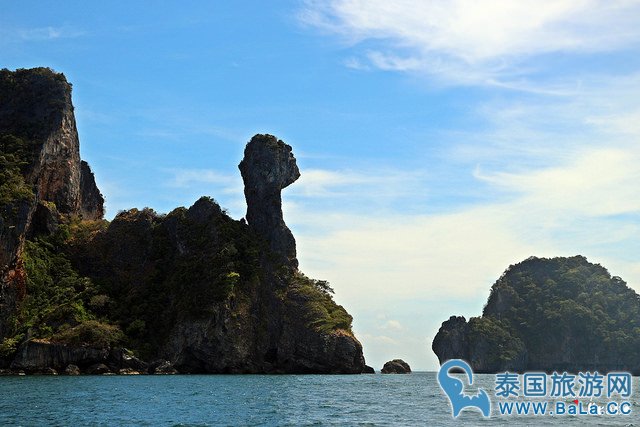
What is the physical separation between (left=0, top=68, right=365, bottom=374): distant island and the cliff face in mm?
256

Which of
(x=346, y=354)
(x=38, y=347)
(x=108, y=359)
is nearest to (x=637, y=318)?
(x=346, y=354)

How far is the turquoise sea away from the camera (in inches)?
1660

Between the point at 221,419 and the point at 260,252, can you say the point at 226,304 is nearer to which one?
the point at 260,252

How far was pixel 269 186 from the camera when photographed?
443ft

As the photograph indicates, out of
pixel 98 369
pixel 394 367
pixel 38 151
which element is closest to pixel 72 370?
pixel 98 369

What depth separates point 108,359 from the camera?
100562 millimetres

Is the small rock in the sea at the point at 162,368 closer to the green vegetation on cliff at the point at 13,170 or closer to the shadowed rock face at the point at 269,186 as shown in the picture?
the green vegetation on cliff at the point at 13,170

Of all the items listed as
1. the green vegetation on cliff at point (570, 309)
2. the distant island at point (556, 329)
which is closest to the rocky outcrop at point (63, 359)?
the distant island at point (556, 329)

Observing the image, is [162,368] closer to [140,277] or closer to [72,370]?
[72,370]

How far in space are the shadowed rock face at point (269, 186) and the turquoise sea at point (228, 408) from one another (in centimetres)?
6284

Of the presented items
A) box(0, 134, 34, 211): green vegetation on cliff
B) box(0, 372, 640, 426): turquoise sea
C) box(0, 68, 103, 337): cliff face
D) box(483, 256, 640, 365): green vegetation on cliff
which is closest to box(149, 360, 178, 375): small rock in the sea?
box(0, 68, 103, 337): cliff face

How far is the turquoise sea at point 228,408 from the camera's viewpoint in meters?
42.2
